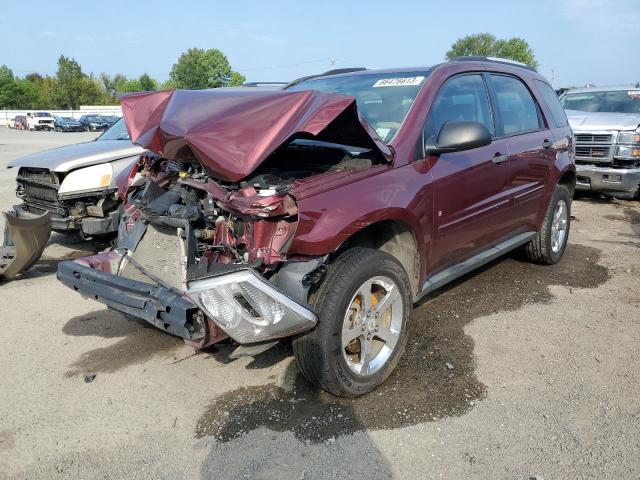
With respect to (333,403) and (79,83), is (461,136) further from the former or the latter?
(79,83)

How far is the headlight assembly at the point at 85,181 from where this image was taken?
220 inches

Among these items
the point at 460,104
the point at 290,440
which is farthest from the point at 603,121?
the point at 290,440

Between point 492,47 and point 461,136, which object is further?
point 492,47

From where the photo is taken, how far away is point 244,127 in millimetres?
2797

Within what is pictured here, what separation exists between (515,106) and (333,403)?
310 centimetres

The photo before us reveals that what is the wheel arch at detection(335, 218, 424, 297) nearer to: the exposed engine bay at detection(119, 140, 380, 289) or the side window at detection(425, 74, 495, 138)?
the exposed engine bay at detection(119, 140, 380, 289)

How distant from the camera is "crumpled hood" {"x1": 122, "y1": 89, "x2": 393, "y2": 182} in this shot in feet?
8.86

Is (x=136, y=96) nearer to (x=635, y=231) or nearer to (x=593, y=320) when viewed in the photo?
(x=593, y=320)

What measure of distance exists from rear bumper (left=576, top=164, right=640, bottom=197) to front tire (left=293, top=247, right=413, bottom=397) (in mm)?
7090

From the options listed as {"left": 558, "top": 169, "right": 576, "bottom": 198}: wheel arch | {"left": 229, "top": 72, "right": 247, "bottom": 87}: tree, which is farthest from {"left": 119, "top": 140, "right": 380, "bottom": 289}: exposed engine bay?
{"left": 229, "top": 72, "right": 247, "bottom": 87}: tree

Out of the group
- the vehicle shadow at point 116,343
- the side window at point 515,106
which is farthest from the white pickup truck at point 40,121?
the side window at point 515,106

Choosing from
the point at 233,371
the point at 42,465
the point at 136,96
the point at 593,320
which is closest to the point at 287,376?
the point at 233,371

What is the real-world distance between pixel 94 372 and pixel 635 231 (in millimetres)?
7189

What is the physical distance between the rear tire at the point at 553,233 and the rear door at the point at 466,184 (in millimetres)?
1058
